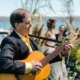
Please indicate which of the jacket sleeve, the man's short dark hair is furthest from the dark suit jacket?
the man's short dark hair

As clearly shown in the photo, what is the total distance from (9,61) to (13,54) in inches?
3.5

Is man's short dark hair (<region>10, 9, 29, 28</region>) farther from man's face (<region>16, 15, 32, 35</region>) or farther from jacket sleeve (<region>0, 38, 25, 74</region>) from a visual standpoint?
jacket sleeve (<region>0, 38, 25, 74</region>)

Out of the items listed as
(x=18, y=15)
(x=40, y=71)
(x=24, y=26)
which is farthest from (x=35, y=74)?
(x=18, y=15)

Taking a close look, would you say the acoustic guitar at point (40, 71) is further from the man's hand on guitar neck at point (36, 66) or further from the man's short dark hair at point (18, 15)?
the man's short dark hair at point (18, 15)

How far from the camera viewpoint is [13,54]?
2789 mm

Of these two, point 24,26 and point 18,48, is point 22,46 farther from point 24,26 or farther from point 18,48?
point 24,26

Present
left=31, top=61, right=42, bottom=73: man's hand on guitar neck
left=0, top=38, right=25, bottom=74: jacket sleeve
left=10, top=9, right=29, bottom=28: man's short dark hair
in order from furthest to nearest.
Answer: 1. left=10, top=9, right=29, bottom=28: man's short dark hair
2. left=31, top=61, right=42, bottom=73: man's hand on guitar neck
3. left=0, top=38, right=25, bottom=74: jacket sleeve

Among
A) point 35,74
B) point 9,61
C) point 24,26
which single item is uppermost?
point 24,26

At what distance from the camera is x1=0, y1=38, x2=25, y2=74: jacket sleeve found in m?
2.73

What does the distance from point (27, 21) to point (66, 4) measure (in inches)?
225

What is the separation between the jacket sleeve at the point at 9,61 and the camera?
2728 millimetres

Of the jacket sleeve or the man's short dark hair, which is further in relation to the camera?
the man's short dark hair

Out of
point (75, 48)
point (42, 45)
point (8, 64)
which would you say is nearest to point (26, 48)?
point (8, 64)

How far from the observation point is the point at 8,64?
272 centimetres
